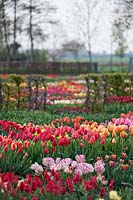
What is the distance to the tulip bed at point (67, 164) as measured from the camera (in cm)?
385

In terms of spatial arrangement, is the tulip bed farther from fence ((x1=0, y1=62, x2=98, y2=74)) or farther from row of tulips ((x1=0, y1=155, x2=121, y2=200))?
fence ((x1=0, y1=62, x2=98, y2=74))

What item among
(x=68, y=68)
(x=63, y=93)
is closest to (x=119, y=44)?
(x=68, y=68)

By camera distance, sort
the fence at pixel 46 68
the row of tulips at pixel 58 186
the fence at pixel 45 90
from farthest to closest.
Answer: the fence at pixel 46 68 < the fence at pixel 45 90 < the row of tulips at pixel 58 186

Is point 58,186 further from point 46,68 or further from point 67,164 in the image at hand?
point 46,68

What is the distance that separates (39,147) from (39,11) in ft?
125

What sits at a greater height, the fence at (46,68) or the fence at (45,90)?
the fence at (45,90)

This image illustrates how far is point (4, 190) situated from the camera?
3.79 meters

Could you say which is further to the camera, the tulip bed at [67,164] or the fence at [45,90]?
the fence at [45,90]

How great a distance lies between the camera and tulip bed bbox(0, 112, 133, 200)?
3852 millimetres

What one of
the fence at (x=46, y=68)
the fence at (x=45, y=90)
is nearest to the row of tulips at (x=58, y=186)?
the fence at (x=45, y=90)

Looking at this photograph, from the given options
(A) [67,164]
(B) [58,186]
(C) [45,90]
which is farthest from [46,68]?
(B) [58,186]

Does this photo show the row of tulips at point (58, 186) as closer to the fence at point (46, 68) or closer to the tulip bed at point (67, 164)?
the tulip bed at point (67, 164)

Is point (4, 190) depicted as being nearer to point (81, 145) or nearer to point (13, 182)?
point (13, 182)

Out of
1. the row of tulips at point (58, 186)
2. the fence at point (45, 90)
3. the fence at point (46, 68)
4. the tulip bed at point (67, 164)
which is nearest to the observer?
the row of tulips at point (58, 186)
